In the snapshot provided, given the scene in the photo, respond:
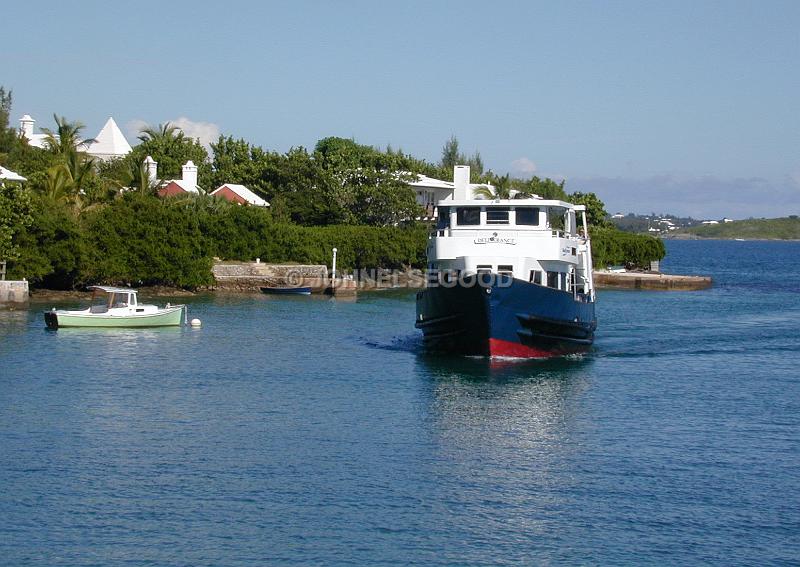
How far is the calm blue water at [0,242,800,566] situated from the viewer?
19703 millimetres

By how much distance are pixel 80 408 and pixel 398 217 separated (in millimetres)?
64945

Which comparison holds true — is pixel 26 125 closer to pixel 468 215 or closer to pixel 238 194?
pixel 238 194

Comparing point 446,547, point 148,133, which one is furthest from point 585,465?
point 148,133

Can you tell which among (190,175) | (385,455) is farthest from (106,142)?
(385,455)

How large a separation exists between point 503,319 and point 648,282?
57847mm

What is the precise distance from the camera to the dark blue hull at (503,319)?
38.0m

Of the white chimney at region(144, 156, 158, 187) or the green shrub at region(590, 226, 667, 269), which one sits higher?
the white chimney at region(144, 156, 158, 187)

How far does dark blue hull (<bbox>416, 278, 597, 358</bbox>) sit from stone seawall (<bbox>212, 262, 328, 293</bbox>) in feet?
111

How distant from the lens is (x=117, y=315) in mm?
49125

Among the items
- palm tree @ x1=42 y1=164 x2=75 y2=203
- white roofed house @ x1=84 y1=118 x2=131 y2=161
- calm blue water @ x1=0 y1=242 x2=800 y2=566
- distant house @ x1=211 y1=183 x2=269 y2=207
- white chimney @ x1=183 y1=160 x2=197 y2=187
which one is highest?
white roofed house @ x1=84 y1=118 x2=131 y2=161

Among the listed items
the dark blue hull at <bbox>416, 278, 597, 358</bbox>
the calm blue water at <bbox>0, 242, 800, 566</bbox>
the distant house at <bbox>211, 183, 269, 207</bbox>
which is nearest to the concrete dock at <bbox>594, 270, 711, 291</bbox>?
the distant house at <bbox>211, 183, 269, 207</bbox>

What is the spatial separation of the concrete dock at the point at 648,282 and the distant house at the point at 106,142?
4909 centimetres

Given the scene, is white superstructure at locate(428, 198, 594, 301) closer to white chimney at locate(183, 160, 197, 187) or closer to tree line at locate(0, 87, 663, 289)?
tree line at locate(0, 87, 663, 289)

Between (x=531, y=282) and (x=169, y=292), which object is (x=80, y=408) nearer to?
(x=531, y=282)
